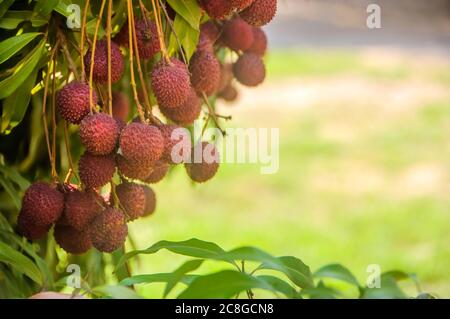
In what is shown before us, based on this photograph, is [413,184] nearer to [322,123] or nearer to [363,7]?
[322,123]

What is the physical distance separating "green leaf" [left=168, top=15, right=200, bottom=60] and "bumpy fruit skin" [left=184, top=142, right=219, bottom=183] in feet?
0.30

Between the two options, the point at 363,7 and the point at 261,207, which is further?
the point at 363,7

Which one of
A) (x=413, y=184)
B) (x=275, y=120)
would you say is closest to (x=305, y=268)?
(x=413, y=184)

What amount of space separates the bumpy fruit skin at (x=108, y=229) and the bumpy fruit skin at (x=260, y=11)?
8.4 inches

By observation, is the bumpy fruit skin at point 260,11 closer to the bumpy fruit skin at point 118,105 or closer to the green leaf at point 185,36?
the green leaf at point 185,36

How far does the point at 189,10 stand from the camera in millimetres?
829

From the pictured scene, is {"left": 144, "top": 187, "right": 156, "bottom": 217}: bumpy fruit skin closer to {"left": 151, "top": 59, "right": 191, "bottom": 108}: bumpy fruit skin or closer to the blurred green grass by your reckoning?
{"left": 151, "top": 59, "right": 191, "bottom": 108}: bumpy fruit skin

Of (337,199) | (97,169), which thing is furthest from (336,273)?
(337,199)

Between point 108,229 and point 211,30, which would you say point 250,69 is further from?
point 108,229

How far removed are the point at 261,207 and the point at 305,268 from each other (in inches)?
91.9

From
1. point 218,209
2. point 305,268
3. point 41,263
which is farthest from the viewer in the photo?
point 218,209

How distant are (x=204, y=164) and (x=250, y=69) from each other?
151 mm
